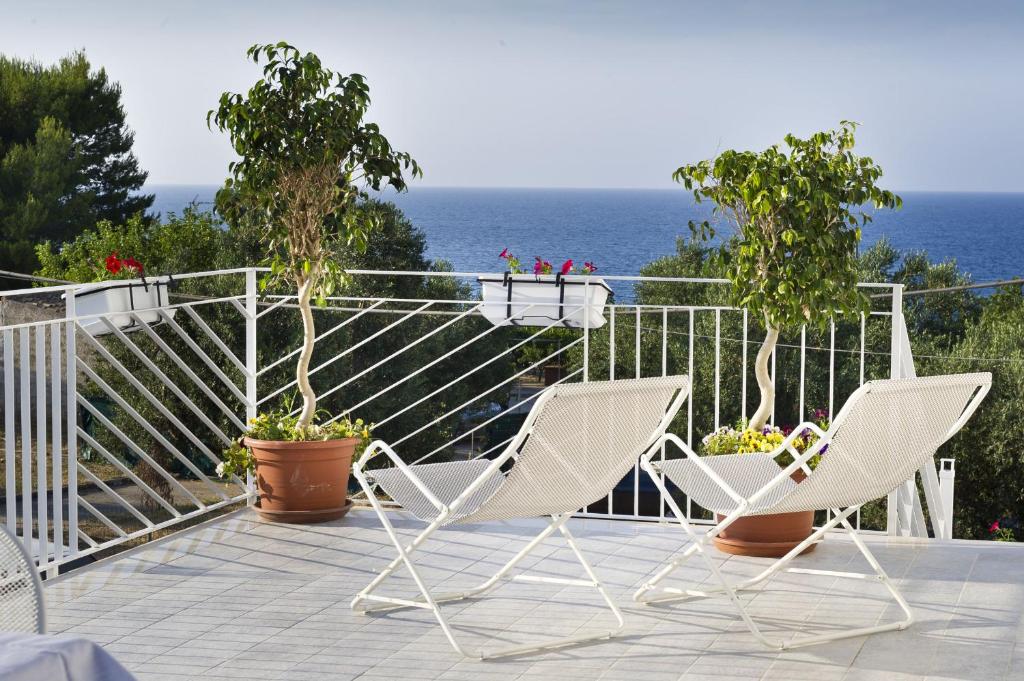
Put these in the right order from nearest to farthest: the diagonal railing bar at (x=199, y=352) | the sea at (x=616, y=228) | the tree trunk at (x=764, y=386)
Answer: the tree trunk at (x=764, y=386) → the diagonal railing bar at (x=199, y=352) → the sea at (x=616, y=228)

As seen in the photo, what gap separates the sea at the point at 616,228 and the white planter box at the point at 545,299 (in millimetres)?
26940

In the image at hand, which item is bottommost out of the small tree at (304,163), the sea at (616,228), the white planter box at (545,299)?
the white planter box at (545,299)

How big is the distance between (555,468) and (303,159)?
6.37ft

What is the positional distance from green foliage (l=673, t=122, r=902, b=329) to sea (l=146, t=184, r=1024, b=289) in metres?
27.8

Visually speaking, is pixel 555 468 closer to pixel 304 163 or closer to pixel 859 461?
pixel 859 461

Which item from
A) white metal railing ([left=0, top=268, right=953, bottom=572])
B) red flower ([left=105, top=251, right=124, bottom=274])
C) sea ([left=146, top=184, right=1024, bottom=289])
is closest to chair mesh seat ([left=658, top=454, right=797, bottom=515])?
red flower ([left=105, top=251, right=124, bottom=274])

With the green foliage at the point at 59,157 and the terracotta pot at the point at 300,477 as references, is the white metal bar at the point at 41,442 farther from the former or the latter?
the green foliage at the point at 59,157

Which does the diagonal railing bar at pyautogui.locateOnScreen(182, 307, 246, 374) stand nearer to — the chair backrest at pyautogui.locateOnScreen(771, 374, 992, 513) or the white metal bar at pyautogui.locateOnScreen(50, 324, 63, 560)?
the white metal bar at pyautogui.locateOnScreen(50, 324, 63, 560)

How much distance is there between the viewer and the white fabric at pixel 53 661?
1.44 meters

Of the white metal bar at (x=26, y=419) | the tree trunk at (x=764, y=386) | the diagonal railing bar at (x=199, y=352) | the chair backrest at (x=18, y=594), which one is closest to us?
the chair backrest at (x=18, y=594)

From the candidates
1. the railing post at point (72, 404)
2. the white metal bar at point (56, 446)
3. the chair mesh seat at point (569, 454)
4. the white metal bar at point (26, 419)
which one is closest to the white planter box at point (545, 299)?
the chair mesh seat at point (569, 454)

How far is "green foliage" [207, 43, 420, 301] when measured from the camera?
448cm

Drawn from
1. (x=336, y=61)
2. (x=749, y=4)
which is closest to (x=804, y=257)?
(x=336, y=61)

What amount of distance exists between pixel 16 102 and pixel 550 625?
2344 centimetres
